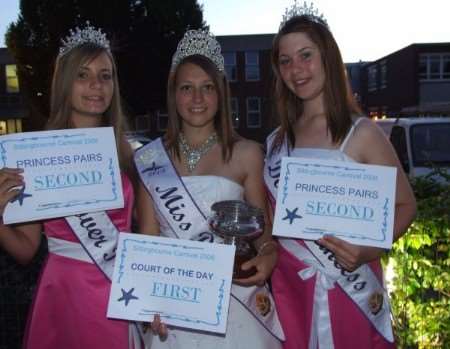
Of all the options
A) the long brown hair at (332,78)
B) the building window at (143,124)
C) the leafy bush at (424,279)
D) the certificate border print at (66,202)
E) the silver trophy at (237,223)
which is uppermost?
the long brown hair at (332,78)

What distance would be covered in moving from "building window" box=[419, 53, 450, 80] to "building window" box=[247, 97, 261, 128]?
31.0 feet

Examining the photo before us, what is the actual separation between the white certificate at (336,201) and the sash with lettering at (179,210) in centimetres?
42

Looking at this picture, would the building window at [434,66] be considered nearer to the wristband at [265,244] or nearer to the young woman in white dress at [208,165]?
the young woman in white dress at [208,165]

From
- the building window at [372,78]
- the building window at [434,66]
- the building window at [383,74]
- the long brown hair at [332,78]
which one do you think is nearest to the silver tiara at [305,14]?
the long brown hair at [332,78]

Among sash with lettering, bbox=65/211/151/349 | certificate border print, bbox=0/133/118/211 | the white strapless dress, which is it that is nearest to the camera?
certificate border print, bbox=0/133/118/211

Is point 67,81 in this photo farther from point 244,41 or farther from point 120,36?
point 244,41

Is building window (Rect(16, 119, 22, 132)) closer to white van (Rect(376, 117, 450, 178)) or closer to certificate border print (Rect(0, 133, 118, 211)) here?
white van (Rect(376, 117, 450, 178))

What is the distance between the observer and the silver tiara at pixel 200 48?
2.47m

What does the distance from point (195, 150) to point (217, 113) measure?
0.21m

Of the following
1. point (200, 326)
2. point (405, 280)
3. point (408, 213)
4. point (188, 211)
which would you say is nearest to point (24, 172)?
point (188, 211)

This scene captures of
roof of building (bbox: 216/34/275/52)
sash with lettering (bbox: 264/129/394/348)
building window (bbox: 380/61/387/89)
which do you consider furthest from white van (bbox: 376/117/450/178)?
building window (bbox: 380/61/387/89)

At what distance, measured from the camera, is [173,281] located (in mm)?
1911

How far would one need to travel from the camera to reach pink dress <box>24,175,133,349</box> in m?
2.21

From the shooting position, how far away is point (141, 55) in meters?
19.5
